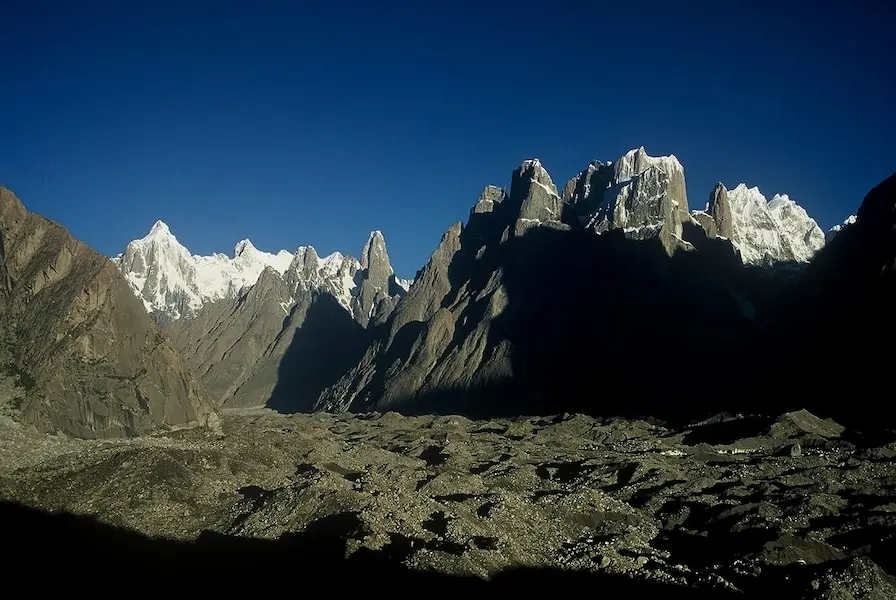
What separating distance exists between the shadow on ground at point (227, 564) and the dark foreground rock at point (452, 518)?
138mm

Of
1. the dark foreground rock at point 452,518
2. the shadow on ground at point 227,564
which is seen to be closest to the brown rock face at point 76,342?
the dark foreground rock at point 452,518

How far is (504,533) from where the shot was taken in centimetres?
4850

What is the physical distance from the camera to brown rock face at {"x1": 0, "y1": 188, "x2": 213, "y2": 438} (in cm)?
7850

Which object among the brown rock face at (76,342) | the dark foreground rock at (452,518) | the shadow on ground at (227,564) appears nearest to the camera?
the shadow on ground at (227,564)

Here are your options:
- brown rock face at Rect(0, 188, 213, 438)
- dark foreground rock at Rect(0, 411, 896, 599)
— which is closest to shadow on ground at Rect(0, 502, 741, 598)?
dark foreground rock at Rect(0, 411, 896, 599)

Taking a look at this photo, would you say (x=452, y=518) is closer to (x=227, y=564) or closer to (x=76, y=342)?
(x=227, y=564)

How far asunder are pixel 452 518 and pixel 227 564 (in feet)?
52.2

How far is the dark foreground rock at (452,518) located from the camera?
Answer: 40.2 metres

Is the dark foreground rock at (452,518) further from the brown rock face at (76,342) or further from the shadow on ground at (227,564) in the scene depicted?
the brown rock face at (76,342)

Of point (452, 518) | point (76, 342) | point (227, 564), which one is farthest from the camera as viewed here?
point (76, 342)

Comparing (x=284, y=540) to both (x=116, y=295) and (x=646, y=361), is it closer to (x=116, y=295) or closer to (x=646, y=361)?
(x=116, y=295)

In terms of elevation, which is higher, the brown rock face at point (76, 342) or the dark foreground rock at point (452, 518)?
the brown rock face at point (76, 342)

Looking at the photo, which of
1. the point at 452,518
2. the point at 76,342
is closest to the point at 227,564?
the point at 452,518

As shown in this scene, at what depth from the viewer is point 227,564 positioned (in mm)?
41125
